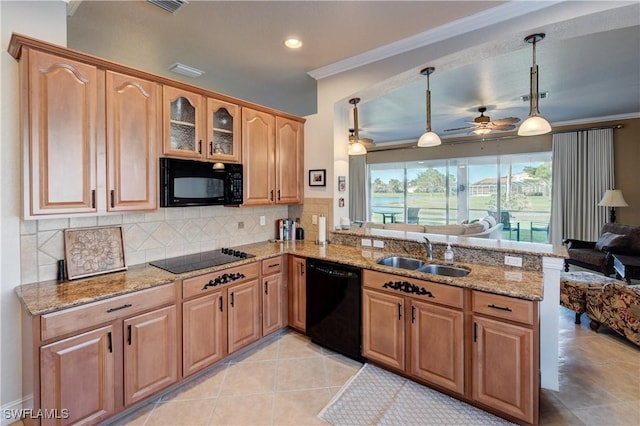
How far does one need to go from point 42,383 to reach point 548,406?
3178mm

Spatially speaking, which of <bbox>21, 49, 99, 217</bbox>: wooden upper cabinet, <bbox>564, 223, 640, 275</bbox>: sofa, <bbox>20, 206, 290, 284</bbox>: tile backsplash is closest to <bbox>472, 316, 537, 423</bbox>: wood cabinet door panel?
<bbox>20, 206, 290, 284</bbox>: tile backsplash

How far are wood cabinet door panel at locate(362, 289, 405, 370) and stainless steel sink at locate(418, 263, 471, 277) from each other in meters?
0.40

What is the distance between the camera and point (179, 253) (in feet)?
9.52

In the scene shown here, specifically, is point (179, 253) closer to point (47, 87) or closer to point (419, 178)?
point (47, 87)

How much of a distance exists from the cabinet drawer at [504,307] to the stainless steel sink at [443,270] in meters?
0.47

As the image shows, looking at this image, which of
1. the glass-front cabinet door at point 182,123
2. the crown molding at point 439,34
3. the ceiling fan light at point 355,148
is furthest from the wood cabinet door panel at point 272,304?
the crown molding at point 439,34

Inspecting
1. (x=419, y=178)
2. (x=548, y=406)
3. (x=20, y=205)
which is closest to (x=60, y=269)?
(x=20, y=205)

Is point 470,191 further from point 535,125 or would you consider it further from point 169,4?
point 169,4

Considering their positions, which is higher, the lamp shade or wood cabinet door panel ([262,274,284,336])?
the lamp shade

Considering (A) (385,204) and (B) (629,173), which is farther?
(A) (385,204)

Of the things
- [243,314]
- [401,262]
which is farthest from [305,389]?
[401,262]

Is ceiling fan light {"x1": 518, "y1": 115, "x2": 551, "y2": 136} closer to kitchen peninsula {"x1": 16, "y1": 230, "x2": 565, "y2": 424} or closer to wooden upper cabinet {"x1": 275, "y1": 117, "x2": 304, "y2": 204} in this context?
kitchen peninsula {"x1": 16, "y1": 230, "x2": 565, "y2": 424}

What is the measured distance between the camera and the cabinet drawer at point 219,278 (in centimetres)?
233

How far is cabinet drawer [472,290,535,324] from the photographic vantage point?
1.85 metres
